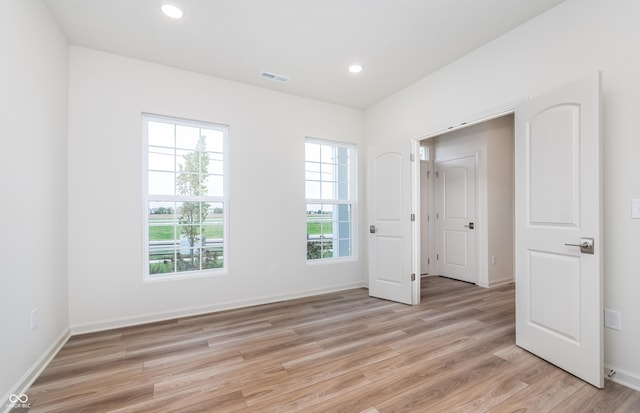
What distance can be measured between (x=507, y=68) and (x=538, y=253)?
167 cm

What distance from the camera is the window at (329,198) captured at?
4.17 metres

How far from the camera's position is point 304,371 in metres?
2.07

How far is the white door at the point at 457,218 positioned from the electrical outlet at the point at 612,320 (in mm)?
2602

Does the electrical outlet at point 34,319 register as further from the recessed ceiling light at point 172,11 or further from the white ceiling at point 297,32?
the recessed ceiling light at point 172,11

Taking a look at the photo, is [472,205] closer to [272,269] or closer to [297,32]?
[272,269]

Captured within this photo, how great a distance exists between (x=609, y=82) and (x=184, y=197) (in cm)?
388

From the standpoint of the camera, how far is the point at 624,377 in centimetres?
188

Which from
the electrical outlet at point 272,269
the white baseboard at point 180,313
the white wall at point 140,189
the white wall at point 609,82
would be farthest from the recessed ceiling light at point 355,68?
the white baseboard at point 180,313

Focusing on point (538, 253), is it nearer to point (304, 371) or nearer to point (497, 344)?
point (497, 344)

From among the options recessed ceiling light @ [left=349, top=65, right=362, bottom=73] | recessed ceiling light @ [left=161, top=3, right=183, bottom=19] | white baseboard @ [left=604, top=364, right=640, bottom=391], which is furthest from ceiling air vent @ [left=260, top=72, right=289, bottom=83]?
white baseboard @ [left=604, top=364, right=640, bottom=391]

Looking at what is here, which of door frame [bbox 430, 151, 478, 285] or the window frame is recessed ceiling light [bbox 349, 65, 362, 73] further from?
door frame [bbox 430, 151, 478, 285]

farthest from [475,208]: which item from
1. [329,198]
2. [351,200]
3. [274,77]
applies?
[274,77]

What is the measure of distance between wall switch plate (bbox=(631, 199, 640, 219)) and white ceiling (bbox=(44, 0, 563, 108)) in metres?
1.60

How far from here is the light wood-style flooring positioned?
172 cm
